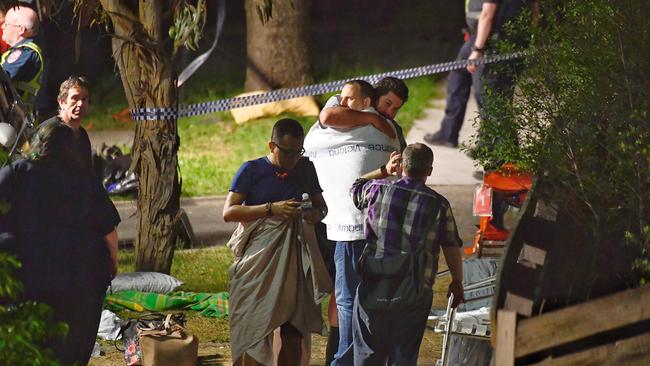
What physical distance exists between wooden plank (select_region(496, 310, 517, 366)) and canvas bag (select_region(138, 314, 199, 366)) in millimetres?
2156

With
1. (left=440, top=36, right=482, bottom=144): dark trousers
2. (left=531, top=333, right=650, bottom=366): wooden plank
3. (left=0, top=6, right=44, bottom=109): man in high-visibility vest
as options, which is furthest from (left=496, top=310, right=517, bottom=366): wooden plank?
(left=440, top=36, right=482, bottom=144): dark trousers

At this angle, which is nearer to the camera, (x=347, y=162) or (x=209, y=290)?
(x=347, y=162)

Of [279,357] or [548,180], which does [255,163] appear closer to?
[279,357]

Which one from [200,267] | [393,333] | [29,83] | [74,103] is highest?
[74,103]

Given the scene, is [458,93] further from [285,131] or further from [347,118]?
[285,131]

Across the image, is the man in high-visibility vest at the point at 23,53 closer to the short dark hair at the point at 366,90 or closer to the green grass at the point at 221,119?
the green grass at the point at 221,119

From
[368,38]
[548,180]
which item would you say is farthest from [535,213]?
[368,38]

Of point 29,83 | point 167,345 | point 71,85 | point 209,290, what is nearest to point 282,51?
point 29,83

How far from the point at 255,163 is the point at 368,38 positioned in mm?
13463

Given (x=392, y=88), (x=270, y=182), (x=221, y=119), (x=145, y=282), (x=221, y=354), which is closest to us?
(x=270, y=182)

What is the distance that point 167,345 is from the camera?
7895 mm

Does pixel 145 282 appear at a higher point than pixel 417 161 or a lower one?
lower

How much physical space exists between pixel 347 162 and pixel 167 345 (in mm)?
1368

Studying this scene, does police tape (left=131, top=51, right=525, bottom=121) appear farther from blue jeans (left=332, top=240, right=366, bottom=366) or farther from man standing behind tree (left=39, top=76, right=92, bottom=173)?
blue jeans (left=332, top=240, right=366, bottom=366)
